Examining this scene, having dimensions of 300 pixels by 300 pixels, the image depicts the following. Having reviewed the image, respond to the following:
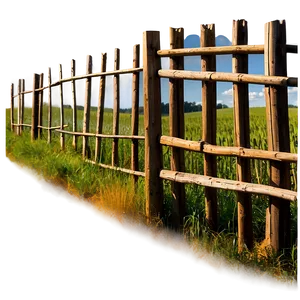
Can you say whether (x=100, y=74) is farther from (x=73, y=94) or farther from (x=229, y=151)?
(x=229, y=151)

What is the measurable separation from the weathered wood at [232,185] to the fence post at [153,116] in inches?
4.9

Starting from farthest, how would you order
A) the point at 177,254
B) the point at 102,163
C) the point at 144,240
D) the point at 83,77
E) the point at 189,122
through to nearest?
the point at 83,77 → the point at 102,163 → the point at 189,122 → the point at 144,240 → the point at 177,254

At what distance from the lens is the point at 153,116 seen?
4.85m

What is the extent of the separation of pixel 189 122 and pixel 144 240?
5.03ft

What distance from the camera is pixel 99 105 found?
7090 millimetres

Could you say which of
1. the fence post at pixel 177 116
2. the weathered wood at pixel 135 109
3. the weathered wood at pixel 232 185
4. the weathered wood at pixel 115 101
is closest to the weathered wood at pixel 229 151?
the fence post at pixel 177 116

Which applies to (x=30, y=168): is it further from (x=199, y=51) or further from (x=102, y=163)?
(x=199, y=51)

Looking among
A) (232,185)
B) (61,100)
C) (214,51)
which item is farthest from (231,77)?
(61,100)

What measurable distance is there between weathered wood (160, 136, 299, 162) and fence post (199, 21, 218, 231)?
0.27ft

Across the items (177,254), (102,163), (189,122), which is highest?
(189,122)

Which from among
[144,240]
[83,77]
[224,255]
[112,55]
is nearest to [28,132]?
[83,77]

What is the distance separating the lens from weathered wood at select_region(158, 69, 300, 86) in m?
3.64

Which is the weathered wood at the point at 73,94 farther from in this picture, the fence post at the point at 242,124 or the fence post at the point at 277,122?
the fence post at the point at 277,122

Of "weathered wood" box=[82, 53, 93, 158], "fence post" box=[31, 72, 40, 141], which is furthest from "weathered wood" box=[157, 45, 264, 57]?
"fence post" box=[31, 72, 40, 141]
